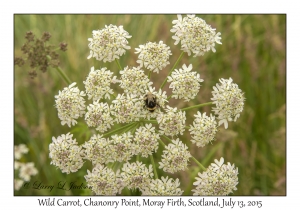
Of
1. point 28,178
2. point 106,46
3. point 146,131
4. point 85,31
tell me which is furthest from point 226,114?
point 85,31

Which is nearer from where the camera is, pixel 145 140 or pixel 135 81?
pixel 145 140

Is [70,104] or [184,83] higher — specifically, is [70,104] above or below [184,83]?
below

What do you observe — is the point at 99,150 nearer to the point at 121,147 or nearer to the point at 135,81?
the point at 121,147

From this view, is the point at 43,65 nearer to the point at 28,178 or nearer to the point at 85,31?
the point at 28,178

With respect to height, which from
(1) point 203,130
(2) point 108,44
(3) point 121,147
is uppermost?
(2) point 108,44

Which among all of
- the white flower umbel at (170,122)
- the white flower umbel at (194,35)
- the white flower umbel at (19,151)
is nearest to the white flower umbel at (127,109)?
the white flower umbel at (170,122)
